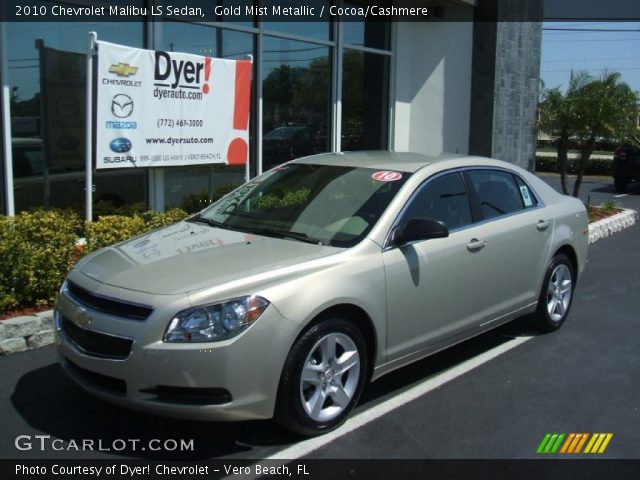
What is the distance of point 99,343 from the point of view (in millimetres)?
3592

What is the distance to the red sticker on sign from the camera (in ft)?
15.4

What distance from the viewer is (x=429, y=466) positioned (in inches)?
142

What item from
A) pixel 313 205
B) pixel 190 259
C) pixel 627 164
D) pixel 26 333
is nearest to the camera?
pixel 190 259

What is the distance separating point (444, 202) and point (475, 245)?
0.37 metres

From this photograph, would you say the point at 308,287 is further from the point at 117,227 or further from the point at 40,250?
the point at 117,227

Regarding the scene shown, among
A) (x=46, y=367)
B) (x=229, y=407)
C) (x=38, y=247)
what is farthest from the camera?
A: (x=38, y=247)

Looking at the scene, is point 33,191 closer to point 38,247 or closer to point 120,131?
point 120,131

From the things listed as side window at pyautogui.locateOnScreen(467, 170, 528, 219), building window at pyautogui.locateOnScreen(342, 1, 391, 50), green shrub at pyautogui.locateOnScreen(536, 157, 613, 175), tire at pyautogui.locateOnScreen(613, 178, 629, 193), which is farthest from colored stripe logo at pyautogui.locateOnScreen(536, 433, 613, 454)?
green shrub at pyautogui.locateOnScreen(536, 157, 613, 175)

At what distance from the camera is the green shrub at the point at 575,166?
79.3ft

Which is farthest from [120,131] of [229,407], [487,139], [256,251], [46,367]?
[487,139]

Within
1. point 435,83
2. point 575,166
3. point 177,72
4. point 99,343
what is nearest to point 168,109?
point 177,72

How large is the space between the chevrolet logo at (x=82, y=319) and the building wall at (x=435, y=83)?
9781mm

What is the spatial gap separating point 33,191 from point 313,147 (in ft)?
16.3

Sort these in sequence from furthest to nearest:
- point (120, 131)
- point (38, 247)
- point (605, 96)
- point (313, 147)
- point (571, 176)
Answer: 1. point (571, 176)
2. point (605, 96)
3. point (313, 147)
4. point (120, 131)
5. point (38, 247)
